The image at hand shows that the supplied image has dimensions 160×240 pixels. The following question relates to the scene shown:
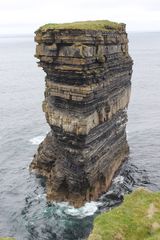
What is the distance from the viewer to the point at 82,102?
45625 millimetres

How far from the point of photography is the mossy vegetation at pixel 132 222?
91.2 ft

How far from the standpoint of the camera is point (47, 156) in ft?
191

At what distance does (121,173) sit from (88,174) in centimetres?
1246

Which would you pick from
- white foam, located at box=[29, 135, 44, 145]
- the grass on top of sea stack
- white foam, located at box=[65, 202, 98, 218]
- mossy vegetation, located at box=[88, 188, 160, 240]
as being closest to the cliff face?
the grass on top of sea stack

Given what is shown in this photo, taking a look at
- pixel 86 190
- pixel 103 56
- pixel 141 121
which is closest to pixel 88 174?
pixel 86 190

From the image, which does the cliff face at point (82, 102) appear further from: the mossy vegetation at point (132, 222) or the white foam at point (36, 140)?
the white foam at point (36, 140)

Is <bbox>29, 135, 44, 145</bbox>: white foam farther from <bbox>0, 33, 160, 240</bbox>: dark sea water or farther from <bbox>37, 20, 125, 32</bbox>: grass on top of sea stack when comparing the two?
<bbox>37, 20, 125, 32</bbox>: grass on top of sea stack

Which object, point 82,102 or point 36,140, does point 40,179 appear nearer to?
point 82,102

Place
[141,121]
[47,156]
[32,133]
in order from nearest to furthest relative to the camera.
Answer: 1. [47,156]
2. [32,133]
3. [141,121]

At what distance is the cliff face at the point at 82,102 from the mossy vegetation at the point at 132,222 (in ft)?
Result: 52.8

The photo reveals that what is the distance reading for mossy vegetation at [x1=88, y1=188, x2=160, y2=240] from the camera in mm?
27797

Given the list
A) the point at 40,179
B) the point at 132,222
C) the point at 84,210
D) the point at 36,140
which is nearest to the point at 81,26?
the point at 84,210

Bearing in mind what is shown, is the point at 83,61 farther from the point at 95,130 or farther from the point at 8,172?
the point at 8,172

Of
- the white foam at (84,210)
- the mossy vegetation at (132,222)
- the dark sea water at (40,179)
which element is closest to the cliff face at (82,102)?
the white foam at (84,210)
